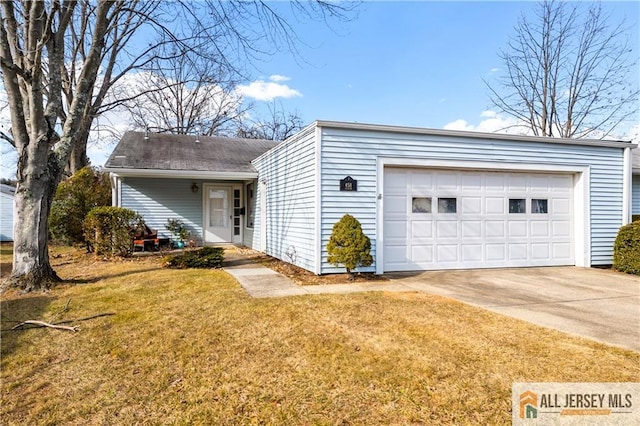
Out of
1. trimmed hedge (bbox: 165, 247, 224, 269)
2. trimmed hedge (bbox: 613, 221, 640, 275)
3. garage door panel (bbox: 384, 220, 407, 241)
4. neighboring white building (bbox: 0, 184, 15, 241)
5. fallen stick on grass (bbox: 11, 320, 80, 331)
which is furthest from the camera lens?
neighboring white building (bbox: 0, 184, 15, 241)

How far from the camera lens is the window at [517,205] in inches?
330

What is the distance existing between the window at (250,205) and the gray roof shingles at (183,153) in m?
0.80

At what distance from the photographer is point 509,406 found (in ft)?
8.14

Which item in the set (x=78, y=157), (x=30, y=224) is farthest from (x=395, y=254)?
(x=78, y=157)

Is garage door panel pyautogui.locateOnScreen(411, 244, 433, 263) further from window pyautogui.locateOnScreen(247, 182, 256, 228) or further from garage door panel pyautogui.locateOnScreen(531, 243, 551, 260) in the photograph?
window pyautogui.locateOnScreen(247, 182, 256, 228)

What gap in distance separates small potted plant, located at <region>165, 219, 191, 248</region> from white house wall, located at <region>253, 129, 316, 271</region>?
2.92 metres

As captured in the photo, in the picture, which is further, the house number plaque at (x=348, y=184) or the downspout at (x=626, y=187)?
the downspout at (x=626, y=187)

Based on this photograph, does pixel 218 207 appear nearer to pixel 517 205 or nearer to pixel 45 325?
pixel 45 325

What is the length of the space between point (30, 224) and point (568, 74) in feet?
77.3

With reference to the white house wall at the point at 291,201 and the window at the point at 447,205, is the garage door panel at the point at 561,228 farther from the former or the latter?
the white house wall at the point at 291,201

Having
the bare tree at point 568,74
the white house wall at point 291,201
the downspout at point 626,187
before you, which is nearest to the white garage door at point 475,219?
the downspout at point 626,187

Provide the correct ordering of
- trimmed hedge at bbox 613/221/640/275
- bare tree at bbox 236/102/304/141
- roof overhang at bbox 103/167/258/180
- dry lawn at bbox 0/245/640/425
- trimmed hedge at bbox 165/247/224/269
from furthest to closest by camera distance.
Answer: bare tree at bbox 236/102/304/141, roof overhang at bbox 103/167/258/180, trimmed hedge at bbox 165/247/224/269, trimmed hedge at bbox 613/221/640/275, dry lawn at bbox 0/245/640/425

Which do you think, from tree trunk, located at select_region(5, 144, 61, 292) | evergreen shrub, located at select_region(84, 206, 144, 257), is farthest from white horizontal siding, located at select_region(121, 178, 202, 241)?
tree trunk, located at select_region(5, 144, 61, 292)

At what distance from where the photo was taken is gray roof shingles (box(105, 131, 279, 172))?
38.1 feet
